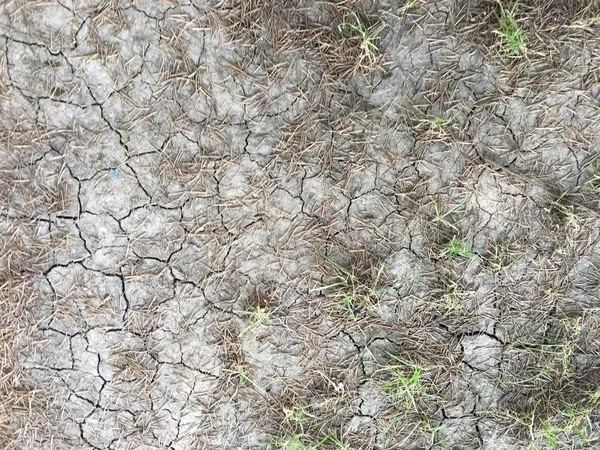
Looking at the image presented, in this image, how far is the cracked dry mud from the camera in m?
2.24

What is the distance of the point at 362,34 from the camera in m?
2.26

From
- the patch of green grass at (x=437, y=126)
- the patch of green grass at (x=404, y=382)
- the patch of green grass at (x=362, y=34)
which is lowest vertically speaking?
the patch of green grass at (x=404, y=382)

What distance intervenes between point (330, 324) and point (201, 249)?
0.73 meters

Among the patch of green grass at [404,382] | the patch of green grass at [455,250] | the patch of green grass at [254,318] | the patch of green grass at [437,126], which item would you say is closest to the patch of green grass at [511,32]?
the patch of green grass at [437,126]

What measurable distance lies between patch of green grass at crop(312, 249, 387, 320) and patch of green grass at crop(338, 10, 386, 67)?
3.12 feet

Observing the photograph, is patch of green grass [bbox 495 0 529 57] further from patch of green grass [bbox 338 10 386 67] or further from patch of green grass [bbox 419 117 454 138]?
patch of green grass [bbox 338 10 386 67]

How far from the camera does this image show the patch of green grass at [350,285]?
239 centimetres

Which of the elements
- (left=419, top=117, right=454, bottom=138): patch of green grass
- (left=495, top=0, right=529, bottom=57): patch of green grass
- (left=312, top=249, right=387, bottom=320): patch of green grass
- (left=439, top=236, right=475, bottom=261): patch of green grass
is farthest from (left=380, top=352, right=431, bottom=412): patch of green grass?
(left=495, top=0, right=529, bottom=57): patch of green grass

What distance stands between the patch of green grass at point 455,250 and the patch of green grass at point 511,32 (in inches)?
36.6

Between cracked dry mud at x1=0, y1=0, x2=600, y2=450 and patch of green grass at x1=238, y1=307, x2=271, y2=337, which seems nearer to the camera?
cracked dry mud at x1=0, y1=0, x2=600, y2=450

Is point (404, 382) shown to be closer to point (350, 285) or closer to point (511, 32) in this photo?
point (350, 285)

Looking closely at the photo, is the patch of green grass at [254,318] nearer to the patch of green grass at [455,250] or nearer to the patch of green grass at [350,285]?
the patch of green grass at [350,285]

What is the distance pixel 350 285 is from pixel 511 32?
142 cm

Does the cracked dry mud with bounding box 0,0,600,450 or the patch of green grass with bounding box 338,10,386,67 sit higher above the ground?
the patch of green grass with bounding box 338,10,386,67
